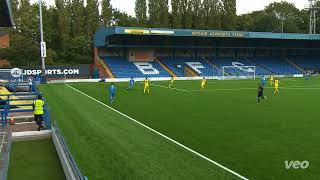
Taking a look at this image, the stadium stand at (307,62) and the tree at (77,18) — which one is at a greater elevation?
the tree at (77,18)

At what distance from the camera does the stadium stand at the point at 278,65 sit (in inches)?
3076

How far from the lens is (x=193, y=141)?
14.9 meters

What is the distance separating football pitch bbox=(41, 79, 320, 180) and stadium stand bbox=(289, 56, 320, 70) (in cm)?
6054

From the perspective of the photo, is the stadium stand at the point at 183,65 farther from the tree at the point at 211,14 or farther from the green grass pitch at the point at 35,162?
the green grass pitch at the point at 35,162

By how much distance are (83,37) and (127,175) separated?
66902 mm

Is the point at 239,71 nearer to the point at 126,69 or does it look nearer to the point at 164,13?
the point at 126,69

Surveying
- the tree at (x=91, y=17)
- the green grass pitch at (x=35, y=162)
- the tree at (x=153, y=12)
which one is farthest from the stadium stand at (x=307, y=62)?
the green grass pitch at (x=35, y=162)

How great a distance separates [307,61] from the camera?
84688 millimetres

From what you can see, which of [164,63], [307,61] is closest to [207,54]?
[164,63]

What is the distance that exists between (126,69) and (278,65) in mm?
32000

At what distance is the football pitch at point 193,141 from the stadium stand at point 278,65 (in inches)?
2141

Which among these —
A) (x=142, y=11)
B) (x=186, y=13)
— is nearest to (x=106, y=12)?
(x=142, y=11)

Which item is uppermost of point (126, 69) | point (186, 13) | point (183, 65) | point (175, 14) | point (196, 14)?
point (186, 13)

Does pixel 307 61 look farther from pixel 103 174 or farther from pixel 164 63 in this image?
pixel 103 174
